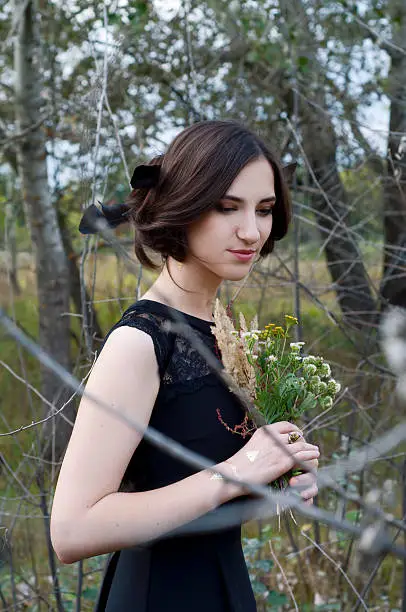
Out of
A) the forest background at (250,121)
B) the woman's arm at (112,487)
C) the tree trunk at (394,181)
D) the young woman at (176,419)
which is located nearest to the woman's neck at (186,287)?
the young woman at (176,419)

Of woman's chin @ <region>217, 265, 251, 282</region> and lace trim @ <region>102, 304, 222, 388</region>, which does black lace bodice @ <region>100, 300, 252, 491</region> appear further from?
woman's chin @ <region>217, 265, 251, 282</region>

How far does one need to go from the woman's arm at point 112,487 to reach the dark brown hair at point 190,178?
330 millimetres

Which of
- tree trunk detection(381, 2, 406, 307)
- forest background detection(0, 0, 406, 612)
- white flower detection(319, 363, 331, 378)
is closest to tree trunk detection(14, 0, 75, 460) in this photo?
forest background detection(0, 0, 406, 612)

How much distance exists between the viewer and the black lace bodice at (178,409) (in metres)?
1.52

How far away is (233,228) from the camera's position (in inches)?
63.2

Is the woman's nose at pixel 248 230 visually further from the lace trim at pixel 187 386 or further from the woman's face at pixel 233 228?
the lace trim at pixel 187 386

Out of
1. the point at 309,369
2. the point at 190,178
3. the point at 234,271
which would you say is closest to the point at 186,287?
the point at 234,271

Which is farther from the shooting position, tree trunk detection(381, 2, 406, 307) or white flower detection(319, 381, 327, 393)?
tree trunk detection(381, 2, 406, 307)

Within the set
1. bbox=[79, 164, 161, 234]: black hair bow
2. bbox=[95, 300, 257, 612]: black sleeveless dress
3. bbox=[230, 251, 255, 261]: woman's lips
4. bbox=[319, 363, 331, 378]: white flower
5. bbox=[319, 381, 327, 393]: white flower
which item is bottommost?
bbox=[95, 300, 257, 612]: black sleeveless dress

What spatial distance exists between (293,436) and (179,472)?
25 cm

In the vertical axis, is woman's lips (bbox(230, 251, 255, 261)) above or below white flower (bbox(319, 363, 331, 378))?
above

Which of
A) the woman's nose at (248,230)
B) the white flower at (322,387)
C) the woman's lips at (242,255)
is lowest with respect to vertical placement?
the white flower at (322,387)

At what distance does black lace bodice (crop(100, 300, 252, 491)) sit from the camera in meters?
1.52

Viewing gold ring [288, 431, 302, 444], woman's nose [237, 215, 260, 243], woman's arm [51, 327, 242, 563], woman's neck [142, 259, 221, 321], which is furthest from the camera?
woman's neck [142, 259, 221, 321]
